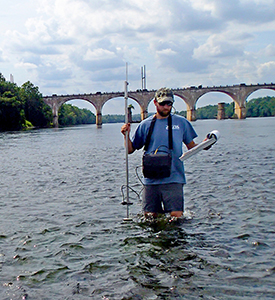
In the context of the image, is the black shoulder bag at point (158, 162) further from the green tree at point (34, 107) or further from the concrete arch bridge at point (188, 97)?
the concrete arch bridge at point (188, 97)

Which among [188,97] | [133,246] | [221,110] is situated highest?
[188,97]

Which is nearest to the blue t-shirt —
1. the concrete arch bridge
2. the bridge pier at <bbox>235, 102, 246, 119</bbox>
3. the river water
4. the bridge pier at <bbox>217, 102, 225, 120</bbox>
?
the river water

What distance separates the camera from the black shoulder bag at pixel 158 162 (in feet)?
16.1

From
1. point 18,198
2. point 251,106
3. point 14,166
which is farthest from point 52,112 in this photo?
point 251,106

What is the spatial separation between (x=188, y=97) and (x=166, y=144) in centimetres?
10103

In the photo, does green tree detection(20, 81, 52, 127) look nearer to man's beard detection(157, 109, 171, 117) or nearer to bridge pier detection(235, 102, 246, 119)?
bridge pier detection(235, 102, 246, 119)

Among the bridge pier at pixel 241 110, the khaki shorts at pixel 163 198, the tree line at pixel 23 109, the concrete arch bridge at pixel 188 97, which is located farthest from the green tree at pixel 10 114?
the khaki shorts at pixel 163 198

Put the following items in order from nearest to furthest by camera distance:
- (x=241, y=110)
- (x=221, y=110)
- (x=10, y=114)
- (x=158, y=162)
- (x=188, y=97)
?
(x=158, y=162) < (x=10, y=114) < (x=241, y=110) < (x=188, y=97) < (x=221, y=110)

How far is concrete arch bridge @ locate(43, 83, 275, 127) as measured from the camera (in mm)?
102188

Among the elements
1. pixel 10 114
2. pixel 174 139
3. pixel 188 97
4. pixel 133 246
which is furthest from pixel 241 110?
pixel 133 246

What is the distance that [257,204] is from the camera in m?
7.32

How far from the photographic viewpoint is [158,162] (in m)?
4.91

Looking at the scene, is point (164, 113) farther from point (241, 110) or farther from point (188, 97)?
point (241, 110)

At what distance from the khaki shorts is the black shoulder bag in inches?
8.2
